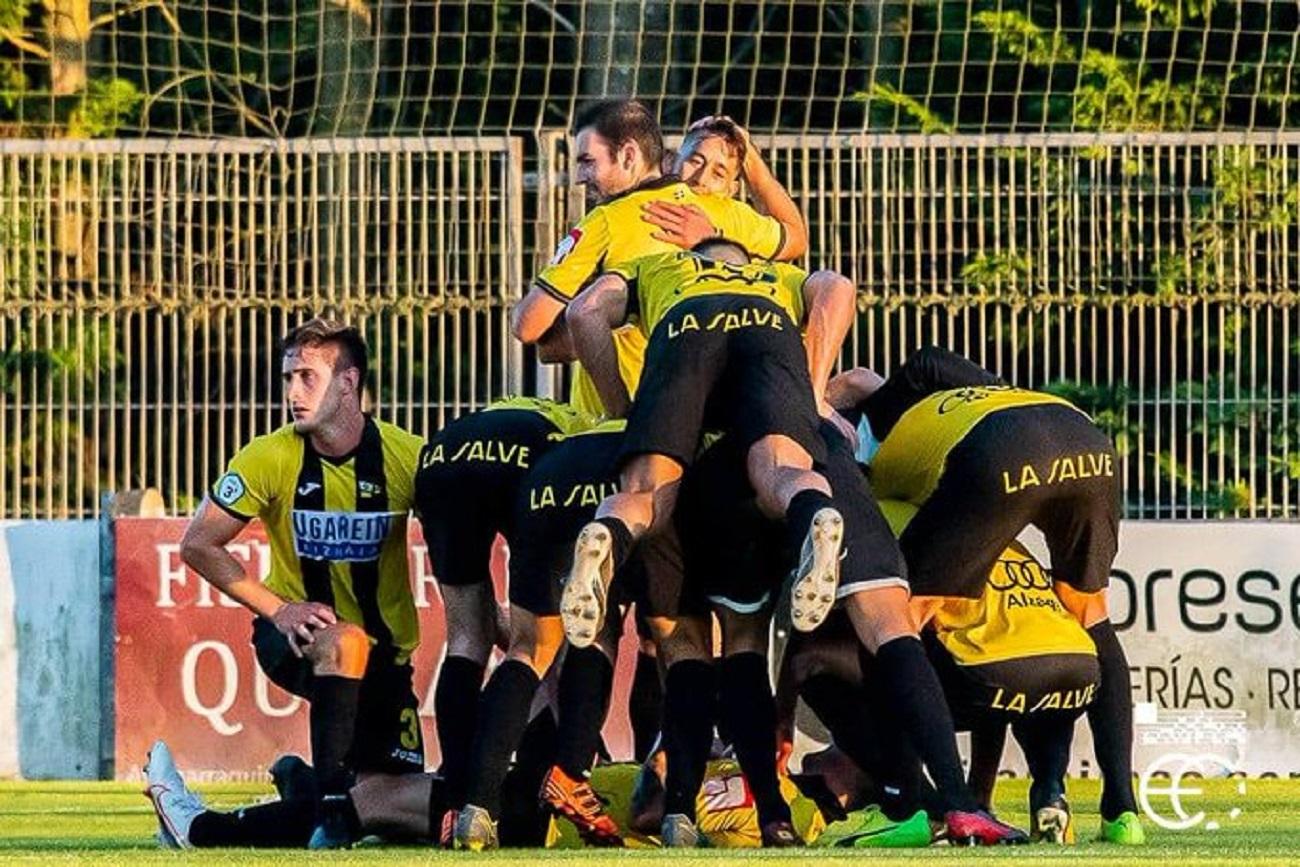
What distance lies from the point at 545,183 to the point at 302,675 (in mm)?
4893

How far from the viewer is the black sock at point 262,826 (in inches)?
368

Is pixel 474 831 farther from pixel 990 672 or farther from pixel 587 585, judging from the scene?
pixel 990 672

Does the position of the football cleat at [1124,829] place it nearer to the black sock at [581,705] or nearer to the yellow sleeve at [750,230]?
the black sock at [581,705]

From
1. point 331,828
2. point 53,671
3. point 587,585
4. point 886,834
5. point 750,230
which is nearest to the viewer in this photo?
point 587,585

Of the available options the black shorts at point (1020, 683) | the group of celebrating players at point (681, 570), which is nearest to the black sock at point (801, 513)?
the group of celebrating players at point (681, 570)

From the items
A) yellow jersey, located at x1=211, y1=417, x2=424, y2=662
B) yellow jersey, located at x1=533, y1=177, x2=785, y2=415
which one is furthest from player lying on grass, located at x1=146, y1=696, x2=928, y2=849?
yellow jersey, located at x1=533, y1=177, x2=785, y2=415

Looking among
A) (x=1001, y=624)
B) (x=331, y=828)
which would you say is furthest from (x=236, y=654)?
(x=1001, y=624)

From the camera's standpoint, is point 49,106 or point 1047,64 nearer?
point 1047,64

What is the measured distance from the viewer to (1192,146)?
14.1 meters

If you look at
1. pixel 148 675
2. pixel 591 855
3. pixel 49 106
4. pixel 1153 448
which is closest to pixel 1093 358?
pixel 1153 448

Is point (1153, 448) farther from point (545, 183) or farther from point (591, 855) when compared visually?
point (591, 855)

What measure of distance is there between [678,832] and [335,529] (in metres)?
1.64

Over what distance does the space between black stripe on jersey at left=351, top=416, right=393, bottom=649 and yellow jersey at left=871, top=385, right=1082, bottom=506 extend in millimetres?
1455

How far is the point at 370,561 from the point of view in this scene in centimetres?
993
